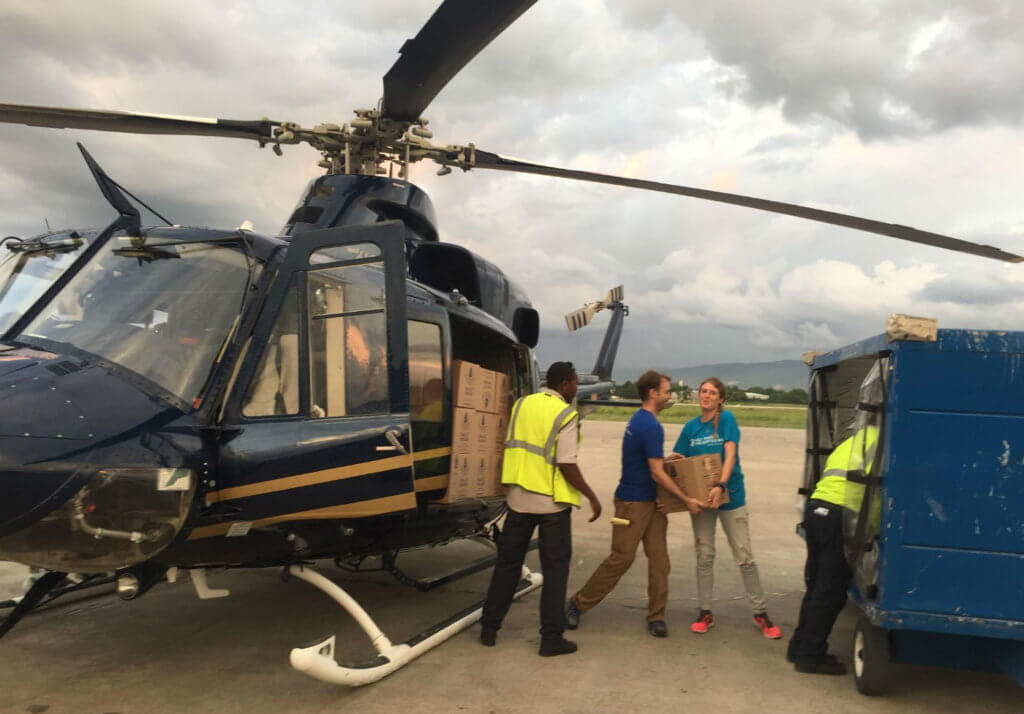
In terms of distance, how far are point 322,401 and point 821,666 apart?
10.4ft

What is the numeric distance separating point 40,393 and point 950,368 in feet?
Result: 13.5

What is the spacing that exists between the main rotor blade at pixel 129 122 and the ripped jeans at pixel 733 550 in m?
4.52

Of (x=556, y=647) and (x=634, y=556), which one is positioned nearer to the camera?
(x=556, y=647)

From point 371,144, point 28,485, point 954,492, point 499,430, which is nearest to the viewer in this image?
point 28,485

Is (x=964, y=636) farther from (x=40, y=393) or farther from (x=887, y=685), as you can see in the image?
(x=40, y=393)

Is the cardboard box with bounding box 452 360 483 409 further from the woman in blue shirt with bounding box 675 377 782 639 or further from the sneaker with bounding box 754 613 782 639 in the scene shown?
the sneaker with bounding box 754 613 782 639

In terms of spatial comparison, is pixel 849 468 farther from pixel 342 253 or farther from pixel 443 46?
pixel 443 46

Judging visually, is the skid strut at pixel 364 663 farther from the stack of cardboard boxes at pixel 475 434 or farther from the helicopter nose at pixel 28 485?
the helicopter nose at pixel 28 485

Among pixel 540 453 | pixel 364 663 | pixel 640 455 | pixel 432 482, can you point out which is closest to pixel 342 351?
pixel 432 482

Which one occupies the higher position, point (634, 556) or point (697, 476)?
point (697, 476)

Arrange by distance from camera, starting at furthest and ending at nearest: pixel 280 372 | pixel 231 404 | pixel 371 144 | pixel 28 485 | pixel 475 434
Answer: pixel 371 144
pixel 475 434
pixel 280 372
pixel 231 404
pixel 28 485

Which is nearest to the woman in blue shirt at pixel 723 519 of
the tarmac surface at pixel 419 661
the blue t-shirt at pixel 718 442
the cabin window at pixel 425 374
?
the blue t-shirt at pixel 718 442

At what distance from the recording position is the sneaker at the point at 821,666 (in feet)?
14.6

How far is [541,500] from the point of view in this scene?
487 centimetres
